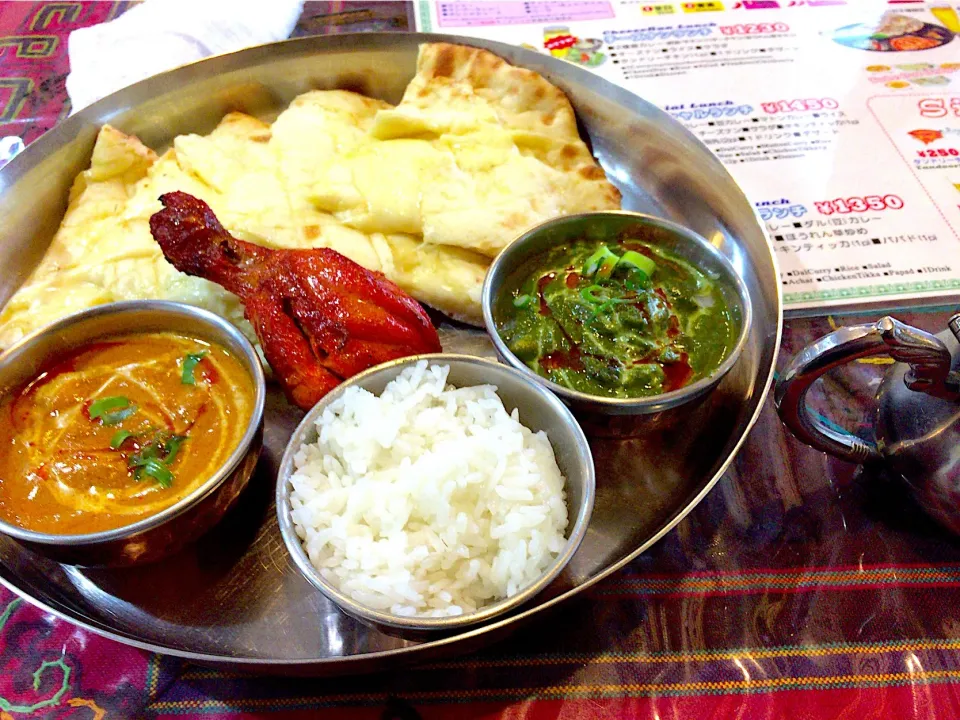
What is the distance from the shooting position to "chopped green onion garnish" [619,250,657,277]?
2270mm

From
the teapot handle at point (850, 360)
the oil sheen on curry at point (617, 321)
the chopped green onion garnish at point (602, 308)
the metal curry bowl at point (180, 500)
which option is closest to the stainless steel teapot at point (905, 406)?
the teapot handle at point (850, 360)

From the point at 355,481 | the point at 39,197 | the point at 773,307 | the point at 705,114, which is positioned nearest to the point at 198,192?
the point at 39,197

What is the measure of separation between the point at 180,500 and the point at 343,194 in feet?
4.41

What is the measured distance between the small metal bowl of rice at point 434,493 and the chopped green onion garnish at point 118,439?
0.48 metres

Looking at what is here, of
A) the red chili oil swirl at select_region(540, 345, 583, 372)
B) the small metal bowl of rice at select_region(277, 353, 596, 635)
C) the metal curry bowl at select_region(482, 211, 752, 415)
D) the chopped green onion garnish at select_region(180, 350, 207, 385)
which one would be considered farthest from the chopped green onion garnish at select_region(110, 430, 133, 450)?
the red chili oil swirl at select_region(540, 345, 583, 372)

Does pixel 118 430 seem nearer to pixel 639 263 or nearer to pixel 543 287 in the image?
pixel 543 287

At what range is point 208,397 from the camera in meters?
2.00

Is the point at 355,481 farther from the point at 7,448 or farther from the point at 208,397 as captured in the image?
the point at 7,448

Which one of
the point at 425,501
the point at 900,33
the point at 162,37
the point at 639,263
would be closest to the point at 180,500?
the point at 425,501

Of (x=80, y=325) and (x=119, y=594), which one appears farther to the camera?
(x=80, y=325)

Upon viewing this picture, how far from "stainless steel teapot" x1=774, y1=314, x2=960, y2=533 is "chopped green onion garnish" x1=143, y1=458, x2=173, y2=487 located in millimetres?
1691

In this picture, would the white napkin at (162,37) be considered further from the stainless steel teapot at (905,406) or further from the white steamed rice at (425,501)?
the stainless steel teapot at (905,406)

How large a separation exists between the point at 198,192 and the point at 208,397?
104 centimetres

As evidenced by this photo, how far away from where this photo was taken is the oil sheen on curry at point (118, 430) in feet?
5.81
